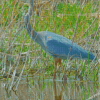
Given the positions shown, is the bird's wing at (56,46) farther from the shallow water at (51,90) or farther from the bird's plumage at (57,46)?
the shallow water at (51,90)

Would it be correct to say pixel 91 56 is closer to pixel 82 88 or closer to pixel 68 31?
pixel 82 88

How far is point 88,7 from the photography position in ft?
20.5

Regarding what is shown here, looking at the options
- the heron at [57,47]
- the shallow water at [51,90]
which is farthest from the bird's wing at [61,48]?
the shallow water at [51,90]

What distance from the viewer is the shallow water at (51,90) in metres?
3.11

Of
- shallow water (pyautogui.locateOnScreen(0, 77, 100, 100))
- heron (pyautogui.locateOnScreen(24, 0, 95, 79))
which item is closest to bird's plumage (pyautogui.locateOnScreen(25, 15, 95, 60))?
heron (pyautogui.locateOnScreen(24, 0, 95, 79))

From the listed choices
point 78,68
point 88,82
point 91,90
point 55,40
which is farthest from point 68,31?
point 91,90

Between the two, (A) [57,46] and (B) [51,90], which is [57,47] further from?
(B) [51,90]

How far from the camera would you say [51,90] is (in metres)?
3.50

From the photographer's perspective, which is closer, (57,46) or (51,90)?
(51,90)

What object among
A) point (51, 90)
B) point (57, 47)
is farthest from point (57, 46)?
point (51, 90)

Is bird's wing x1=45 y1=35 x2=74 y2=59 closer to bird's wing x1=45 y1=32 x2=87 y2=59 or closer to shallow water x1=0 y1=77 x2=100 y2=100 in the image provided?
bird's wing x1=45 y1=32 x2=87 y2=59

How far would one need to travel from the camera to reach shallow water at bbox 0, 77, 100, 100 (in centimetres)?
311

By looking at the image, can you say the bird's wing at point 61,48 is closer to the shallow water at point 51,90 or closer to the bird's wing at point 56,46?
the bird's wing at point 56,46

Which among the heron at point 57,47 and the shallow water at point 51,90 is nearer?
the shallow water at point 51,90
